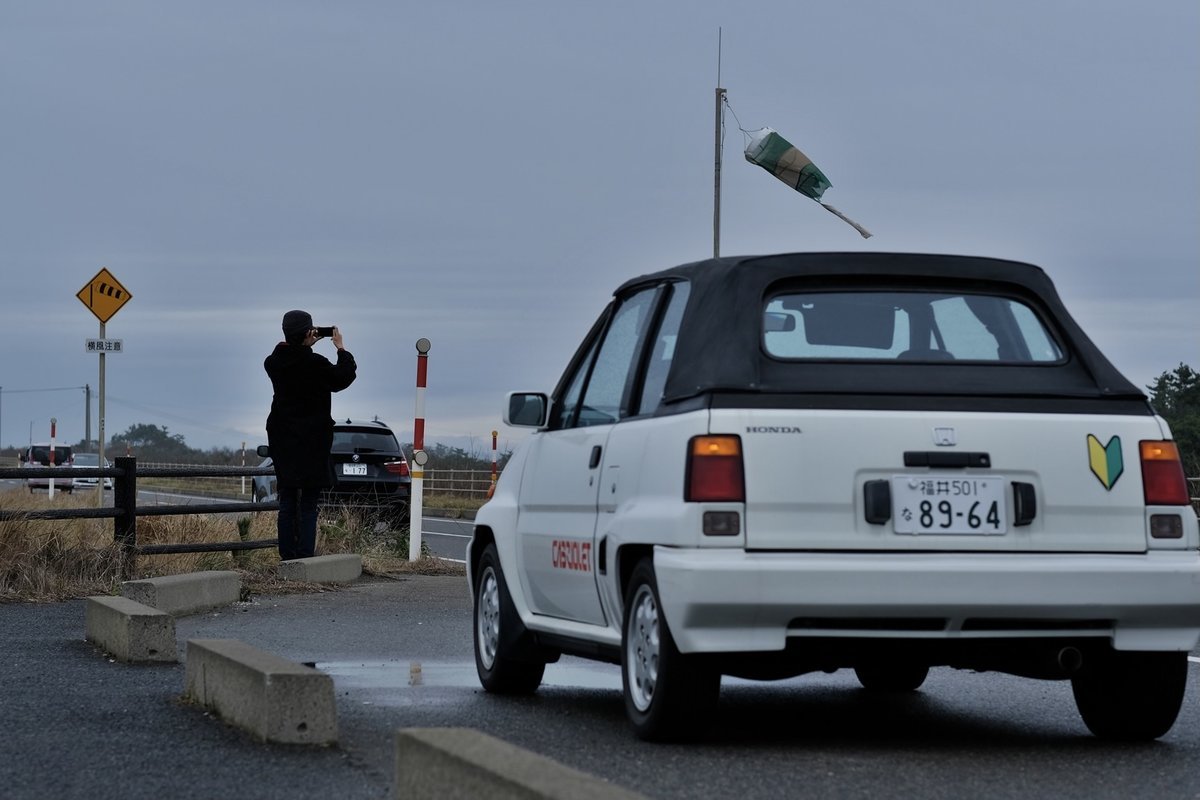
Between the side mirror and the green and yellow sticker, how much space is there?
2.65 meters

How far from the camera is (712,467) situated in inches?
258

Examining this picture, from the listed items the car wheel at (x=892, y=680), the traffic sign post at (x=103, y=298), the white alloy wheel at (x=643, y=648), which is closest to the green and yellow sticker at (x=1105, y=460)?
the white alloy wheel at (x=643, y=648)

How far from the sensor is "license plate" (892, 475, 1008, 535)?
6.60m

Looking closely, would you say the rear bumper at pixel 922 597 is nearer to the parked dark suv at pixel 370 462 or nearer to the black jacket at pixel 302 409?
the black jacket at pixel 302 409

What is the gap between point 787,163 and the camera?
20188 mm

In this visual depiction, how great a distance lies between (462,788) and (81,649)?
20.8 ft

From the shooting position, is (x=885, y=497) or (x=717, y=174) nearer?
(x=885, y=497)

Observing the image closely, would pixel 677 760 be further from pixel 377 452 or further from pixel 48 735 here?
pixel 377 452

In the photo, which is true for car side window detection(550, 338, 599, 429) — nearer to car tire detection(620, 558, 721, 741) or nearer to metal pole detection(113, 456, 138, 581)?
car tire detection(620, 558, 721, 741)

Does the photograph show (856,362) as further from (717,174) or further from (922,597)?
(717,174)

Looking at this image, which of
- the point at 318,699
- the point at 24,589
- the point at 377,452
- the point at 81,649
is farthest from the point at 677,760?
the point at 377,452

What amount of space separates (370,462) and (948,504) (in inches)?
626

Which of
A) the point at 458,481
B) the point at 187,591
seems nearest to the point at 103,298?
the point at 187,591

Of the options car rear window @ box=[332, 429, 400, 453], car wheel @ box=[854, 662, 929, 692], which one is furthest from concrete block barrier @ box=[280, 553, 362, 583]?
car wheel @ box=[854, 662, 929, 692]
